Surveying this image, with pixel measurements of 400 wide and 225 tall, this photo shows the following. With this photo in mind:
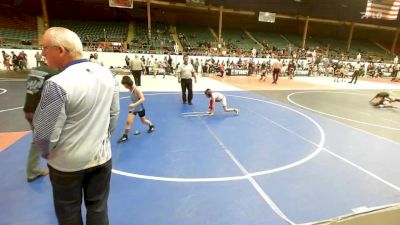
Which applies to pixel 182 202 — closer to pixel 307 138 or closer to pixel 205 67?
pixel 307 138

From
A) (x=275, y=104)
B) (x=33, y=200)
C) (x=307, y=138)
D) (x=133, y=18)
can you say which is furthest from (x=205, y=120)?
(x=133, y=18)

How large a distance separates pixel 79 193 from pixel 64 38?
124 cm

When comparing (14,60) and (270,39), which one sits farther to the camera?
(270,39)

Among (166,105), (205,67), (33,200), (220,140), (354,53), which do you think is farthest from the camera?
(354,53)

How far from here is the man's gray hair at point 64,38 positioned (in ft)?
5.75

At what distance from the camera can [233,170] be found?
183 inches

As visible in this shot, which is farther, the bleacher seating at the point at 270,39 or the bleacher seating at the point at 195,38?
the bleacher seating at the point at 270,39

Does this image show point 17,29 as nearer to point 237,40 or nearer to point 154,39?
point 154,39

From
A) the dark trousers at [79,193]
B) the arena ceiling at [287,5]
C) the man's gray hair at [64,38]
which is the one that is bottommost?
the dark trousers at [79,193]

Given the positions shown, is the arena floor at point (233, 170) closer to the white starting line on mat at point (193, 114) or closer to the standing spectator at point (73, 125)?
Result: the white starting line on mat at point (193, 114)

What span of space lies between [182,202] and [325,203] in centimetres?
209

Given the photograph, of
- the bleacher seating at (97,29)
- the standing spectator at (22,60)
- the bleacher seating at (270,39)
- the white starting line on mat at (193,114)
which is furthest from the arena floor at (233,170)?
the bleacher seating at (270,39)

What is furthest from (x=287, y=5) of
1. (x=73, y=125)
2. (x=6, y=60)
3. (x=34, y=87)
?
(x=73, y=125)

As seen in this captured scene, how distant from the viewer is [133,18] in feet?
96.8
